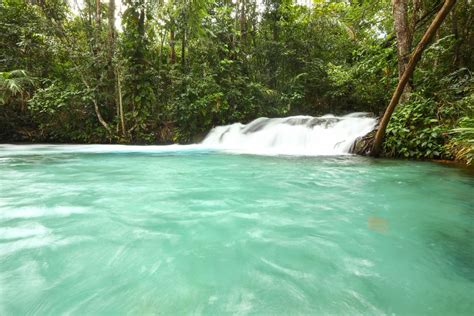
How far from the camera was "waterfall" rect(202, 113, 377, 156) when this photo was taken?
24.2 feet

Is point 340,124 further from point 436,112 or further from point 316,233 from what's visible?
point 316,233

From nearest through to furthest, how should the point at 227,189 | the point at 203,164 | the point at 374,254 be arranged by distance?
the point at 374,254
the point at 227,189
the point at 203,164

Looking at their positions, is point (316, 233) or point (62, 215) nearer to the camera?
point (316, 233)

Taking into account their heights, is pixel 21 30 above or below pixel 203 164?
above

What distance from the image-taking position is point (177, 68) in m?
10.7

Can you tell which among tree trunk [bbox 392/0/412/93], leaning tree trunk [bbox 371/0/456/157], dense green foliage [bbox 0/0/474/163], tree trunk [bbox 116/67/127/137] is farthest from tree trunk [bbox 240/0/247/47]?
leaning tree trunk [bbox 371/0/456/157]

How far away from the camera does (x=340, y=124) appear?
27.0 feet

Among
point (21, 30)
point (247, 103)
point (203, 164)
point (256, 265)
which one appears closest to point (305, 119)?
point (247, 103)

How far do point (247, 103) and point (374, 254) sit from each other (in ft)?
31.1

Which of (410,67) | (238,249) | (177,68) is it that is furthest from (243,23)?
(238,249)

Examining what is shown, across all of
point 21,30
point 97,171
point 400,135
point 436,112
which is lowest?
point 97,171

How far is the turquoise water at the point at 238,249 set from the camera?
3.98 ft

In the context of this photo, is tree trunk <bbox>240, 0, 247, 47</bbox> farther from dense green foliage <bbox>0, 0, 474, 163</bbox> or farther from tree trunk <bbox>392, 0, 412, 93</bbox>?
tree trunk <bbox>392, 0, 412, 93</bbox>

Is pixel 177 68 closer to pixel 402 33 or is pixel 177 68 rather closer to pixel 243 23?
pixel 243 23
